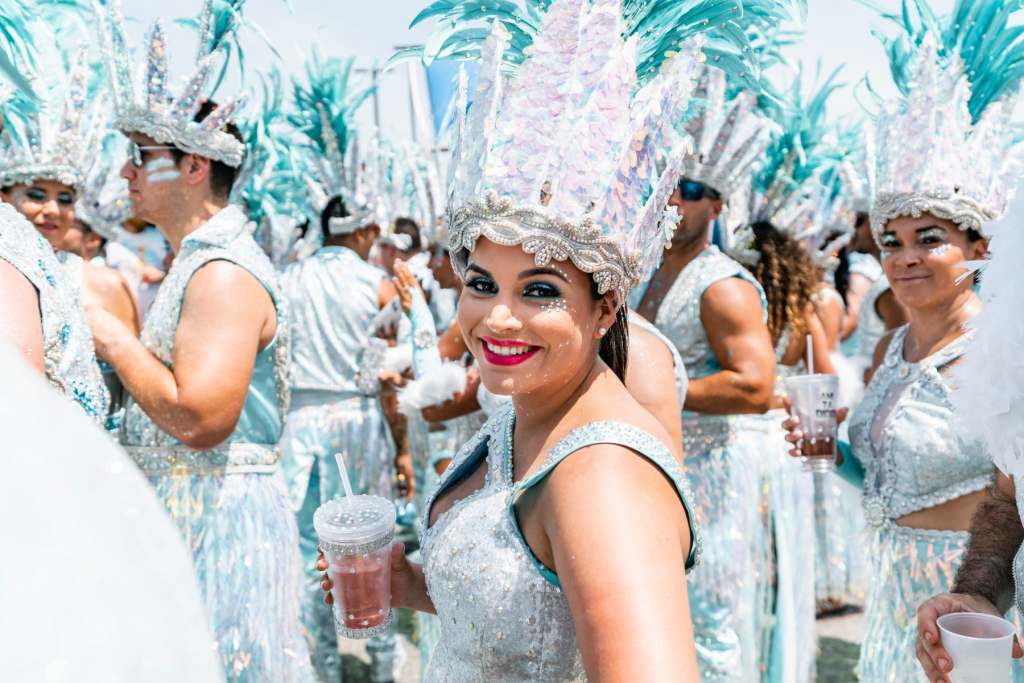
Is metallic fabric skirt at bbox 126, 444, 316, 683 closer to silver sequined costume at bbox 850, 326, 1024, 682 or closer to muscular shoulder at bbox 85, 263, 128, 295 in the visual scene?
muscular shoulder at bbox 85, 263, 128, 295

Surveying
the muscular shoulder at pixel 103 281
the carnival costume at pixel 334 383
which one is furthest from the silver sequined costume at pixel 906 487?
the carnival costume at pixel 334 383

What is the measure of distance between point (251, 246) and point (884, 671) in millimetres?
2550

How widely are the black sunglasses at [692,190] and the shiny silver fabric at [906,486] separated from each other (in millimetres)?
1153

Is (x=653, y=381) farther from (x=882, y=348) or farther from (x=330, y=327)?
(x=330, y=327)

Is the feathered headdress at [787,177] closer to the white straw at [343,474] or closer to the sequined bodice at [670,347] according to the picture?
the sequined bodice at [670,347]

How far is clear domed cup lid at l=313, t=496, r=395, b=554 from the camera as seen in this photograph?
1.77 m

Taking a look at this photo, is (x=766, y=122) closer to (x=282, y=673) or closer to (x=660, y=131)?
(x=660, y=131)

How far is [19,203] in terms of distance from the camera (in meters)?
3.43

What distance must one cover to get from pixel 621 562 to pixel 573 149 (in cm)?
77

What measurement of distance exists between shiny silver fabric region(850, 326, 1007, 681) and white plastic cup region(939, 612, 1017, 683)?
3.15 feet

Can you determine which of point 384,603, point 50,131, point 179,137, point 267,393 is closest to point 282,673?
point 267,393

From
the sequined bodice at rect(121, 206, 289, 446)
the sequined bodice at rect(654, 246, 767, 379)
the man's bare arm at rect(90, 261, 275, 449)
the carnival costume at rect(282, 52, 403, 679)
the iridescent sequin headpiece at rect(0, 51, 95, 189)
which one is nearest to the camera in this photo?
the man's bare arm at rect(90, 261, 275, 449)

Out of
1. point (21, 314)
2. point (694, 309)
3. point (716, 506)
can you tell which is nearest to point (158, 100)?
point (21, 314)

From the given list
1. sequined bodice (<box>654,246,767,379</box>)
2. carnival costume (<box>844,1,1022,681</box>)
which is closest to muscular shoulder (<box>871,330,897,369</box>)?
carnival costume (<box>844,1,1022,681</box>)
